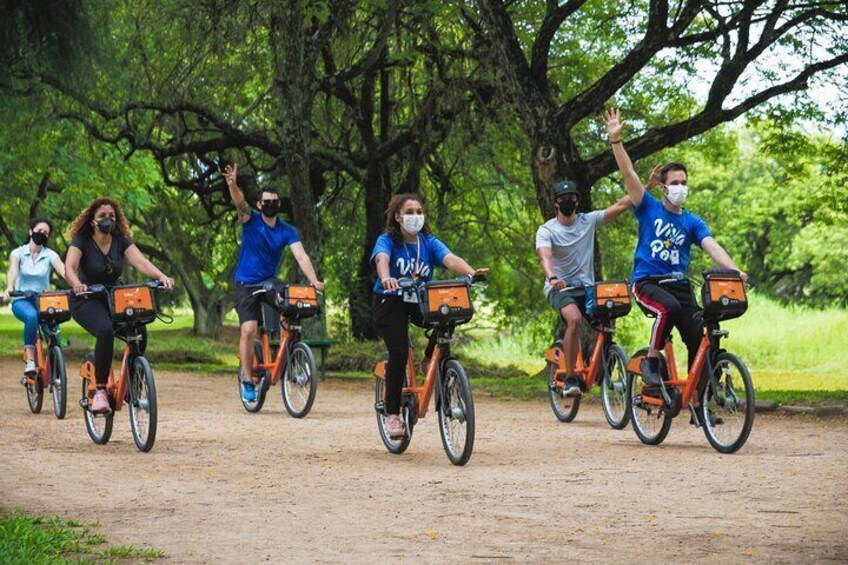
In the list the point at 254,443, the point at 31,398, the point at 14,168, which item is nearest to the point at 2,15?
the point at 254,443

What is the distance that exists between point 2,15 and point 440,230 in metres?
23.1

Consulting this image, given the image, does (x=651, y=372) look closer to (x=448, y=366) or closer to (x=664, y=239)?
(x=664, y=239)

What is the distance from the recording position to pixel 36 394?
1464 centimetres

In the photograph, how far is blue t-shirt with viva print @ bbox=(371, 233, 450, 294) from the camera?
10.7 metres

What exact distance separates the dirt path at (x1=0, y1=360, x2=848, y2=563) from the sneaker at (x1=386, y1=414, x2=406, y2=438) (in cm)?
17

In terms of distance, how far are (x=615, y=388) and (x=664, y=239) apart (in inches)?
78.7

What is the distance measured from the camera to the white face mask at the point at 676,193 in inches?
440

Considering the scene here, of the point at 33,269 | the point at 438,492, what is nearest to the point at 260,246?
the point at 33,269

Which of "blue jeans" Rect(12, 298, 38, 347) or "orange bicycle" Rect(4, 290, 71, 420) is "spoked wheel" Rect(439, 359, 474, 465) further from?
"blue jeans" Rect(12, 298, 38, 347)

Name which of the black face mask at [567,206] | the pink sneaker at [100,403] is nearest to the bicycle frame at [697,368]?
the black face mask at [567,206]

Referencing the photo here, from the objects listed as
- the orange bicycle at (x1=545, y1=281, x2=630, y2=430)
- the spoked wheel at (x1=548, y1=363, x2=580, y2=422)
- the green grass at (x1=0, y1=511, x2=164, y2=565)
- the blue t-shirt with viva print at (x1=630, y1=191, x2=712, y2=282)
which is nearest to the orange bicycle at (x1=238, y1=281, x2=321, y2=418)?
the spoked wheel at (x1=548, y1=363, x2=580, y2=422)

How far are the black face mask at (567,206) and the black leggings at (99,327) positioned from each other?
378 centimetres

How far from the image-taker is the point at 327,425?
13.6m

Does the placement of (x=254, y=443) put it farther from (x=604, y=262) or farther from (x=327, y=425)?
(x=604, y=262)
